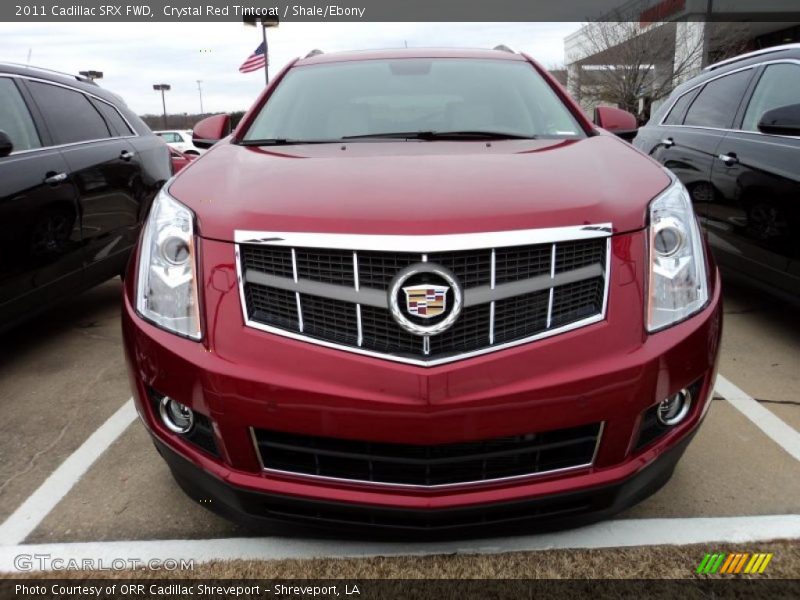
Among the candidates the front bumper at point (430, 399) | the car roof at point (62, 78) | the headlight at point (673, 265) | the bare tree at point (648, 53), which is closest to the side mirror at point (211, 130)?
the car roof at point (62, 78)

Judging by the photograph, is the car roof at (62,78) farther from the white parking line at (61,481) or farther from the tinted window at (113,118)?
the white parking line at (61,481)

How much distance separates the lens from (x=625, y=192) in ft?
6.10

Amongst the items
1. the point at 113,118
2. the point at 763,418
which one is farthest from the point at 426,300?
the point at 113,118

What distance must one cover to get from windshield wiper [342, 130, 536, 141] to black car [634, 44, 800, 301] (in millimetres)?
1647

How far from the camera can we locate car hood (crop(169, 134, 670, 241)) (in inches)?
66.7

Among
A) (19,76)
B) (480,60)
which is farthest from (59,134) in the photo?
(480,60)

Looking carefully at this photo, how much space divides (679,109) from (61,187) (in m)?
4.51

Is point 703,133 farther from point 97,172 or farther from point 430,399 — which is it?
Answer: point 97,172

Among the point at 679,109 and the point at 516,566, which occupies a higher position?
the point at 679,109

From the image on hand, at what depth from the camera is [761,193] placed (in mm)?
3512

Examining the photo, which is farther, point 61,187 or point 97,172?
point 97,172

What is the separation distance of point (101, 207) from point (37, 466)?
6.47 ft

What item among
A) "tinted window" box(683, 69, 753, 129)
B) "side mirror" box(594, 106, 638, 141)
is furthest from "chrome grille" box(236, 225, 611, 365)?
"tinted window" box(683, 69, 753, 129)

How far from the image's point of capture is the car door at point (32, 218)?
3197mm
